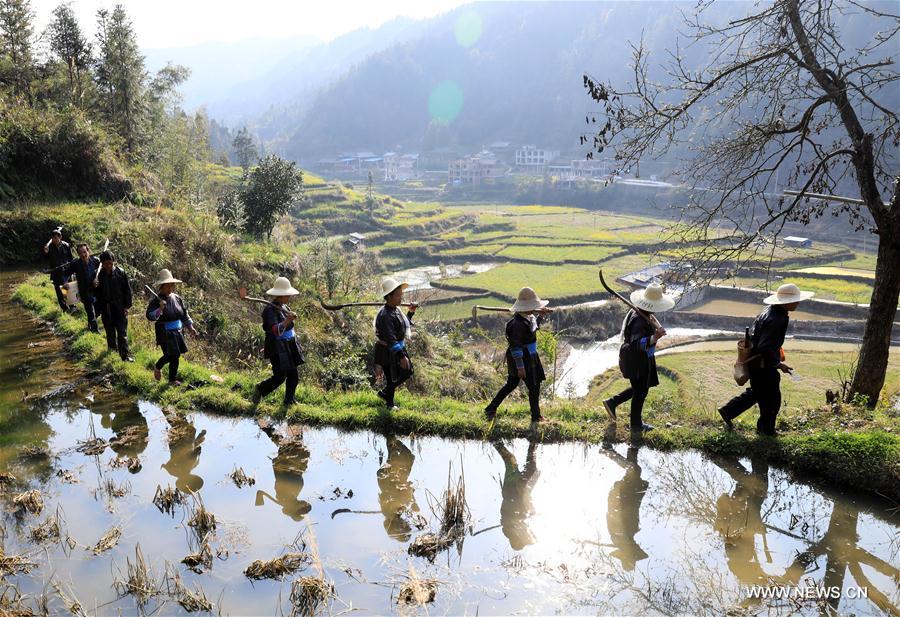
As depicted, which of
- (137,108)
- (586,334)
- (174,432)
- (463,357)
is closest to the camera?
(174,432)

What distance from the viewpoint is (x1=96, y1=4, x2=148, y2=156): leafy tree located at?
94.6 feet

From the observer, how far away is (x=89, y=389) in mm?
8719

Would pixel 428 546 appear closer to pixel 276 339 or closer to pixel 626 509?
pixel 626 509

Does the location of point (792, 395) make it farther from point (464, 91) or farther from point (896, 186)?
point (464, 91)

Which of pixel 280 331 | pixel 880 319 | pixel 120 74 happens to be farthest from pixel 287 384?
pixel 120 74

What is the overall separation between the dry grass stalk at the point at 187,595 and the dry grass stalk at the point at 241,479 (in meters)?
1.59

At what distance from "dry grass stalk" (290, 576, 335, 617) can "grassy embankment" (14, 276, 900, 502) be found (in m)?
3.25

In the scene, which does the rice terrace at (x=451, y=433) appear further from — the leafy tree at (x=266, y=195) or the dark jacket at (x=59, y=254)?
the leafy tree at (x=266, y=195)

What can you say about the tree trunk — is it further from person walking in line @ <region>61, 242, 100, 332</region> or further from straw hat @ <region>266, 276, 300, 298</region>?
person walking in line @ <region>61, 242, 100, 332</region>

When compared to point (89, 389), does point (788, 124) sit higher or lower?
higher

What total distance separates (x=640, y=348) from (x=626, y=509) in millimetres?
2130

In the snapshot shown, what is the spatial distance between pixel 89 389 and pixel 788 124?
10.5 m

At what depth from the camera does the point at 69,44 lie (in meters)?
29.5

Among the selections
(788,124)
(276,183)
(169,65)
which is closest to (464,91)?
(169,65)
